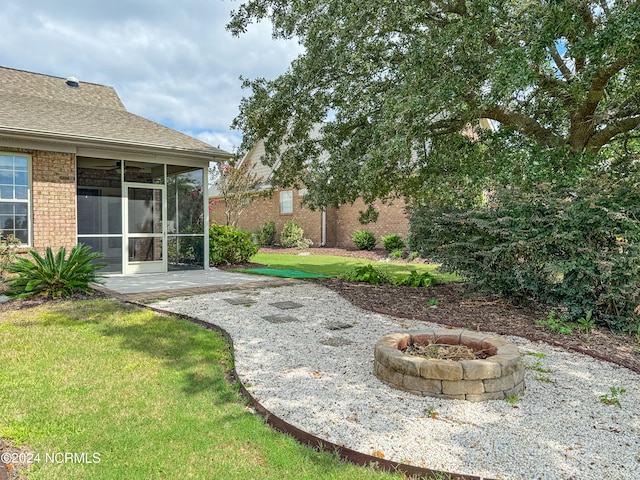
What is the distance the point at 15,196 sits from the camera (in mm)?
8648

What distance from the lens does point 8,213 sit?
8.61 meters

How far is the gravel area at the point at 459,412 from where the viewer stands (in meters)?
2.47

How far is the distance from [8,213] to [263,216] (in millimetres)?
14833

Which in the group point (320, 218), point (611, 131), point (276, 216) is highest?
point (611, 131)

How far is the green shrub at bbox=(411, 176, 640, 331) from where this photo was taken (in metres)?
5.20

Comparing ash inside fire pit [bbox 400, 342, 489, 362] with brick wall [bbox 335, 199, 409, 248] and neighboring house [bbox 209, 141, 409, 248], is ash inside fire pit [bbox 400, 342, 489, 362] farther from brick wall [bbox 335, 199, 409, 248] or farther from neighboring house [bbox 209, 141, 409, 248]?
neighboring house [bbox 209, 141, 409, 248]

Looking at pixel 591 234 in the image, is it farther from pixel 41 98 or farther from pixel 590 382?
pixel 41 98

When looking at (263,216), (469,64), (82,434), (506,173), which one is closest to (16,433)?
(82,434)

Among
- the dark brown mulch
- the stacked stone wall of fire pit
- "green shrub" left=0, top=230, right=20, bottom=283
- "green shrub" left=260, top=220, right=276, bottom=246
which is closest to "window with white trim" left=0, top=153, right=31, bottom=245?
"green shrub" left=0, top=230, right=20, bottom=283

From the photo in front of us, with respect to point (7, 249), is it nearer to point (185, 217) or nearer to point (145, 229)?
point (145, 229)

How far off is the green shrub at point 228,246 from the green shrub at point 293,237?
280 inches

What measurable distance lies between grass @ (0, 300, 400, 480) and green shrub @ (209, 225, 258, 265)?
7.02 m

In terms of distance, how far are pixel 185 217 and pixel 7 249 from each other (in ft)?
12.5

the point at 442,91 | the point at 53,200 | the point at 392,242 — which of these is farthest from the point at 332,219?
the point at 442,91
